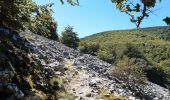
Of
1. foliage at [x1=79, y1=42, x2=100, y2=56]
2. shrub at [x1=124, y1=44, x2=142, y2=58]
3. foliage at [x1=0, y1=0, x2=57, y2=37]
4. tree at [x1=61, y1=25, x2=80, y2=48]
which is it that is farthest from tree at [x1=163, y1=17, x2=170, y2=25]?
shrub at [x1=124, y1=44, x2=142, y2=58]

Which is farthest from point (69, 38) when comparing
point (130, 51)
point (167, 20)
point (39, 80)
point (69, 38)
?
point (167, 20)

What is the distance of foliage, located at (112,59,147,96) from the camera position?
143 ft

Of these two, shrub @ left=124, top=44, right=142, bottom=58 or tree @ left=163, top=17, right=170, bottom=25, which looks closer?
tree @ left=163, top=17, right=170, bottom=25

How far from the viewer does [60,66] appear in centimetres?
3653

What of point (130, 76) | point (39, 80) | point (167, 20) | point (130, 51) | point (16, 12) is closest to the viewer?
point (167, 20)

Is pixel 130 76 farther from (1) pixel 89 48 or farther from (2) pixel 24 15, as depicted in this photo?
(1) pixel 89 48

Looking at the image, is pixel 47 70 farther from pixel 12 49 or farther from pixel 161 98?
pixel 161 98

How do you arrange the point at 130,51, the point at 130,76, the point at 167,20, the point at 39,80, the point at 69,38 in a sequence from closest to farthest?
1. the point at 167,20
2. the point at 39,80
3. the point at 130,76
4. the point at 69,38
5. the point at 130,51

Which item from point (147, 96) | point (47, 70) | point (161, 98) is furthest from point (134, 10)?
point (161, 98)

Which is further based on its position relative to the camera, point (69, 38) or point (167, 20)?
point (69, 38)

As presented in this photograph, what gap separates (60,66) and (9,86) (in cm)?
1435

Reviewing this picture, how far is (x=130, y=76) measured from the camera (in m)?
44.6

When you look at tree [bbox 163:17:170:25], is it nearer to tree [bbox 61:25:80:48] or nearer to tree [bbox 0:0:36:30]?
tree [bbox 0:0:36:30]

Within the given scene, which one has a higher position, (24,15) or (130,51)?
(24,15)
